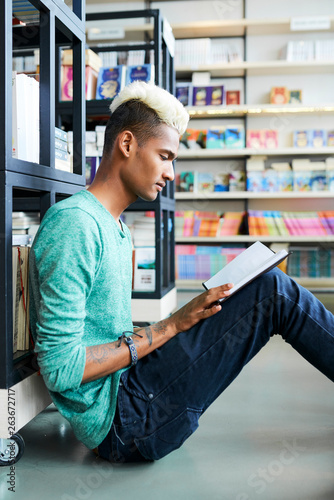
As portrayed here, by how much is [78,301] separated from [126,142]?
40 cm

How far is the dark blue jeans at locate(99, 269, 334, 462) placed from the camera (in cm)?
112

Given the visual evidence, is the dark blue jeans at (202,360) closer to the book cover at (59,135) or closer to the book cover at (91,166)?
the book cover at (59,135)

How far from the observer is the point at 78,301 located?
1008 mm

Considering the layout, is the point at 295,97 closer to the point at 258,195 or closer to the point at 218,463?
the point at 258,195

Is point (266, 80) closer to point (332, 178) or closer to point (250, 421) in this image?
point (332, 178)

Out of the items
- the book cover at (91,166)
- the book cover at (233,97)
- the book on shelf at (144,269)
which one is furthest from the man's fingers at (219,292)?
the book cover at (233,97)

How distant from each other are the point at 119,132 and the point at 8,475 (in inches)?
31.9

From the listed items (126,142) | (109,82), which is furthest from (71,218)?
(109,82)

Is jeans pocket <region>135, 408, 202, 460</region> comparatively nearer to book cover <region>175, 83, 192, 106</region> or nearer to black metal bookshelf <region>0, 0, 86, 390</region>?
black metal bookshelf <region>0, 0, 86, 390</region>

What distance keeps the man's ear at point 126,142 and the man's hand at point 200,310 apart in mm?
367

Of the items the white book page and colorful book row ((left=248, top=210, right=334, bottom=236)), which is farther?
colorful book row ((left=248, top=210, right=334, bottom=236))

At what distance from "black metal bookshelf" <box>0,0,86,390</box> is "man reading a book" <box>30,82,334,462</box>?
0.24 feet

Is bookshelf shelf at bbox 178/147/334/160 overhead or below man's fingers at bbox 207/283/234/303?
overhead

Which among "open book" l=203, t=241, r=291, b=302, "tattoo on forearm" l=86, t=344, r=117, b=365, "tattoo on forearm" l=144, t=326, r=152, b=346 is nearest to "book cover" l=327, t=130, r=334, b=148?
"open book" l=203, t=241, r=291, b=302
